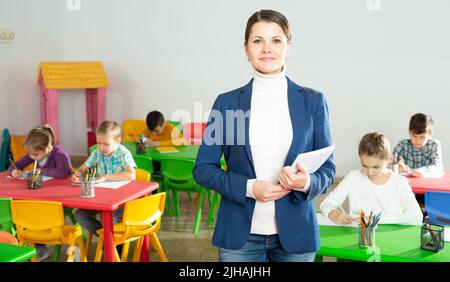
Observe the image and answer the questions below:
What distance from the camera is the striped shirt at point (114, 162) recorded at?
3.93 m

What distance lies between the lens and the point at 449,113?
6.04 metres

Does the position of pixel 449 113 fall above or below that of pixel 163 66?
below

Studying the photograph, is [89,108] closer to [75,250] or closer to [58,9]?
[58,9]

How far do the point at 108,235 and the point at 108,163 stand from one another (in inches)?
30.7

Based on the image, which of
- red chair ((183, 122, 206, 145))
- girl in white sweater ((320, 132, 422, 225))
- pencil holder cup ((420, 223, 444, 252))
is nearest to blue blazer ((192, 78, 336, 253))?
pencil holder cup ((420, 223, 444, 252))

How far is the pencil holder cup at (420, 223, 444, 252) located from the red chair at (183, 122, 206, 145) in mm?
3665

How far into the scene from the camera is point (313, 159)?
1.63m

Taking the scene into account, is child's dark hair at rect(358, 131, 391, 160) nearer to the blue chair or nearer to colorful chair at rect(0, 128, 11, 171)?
the blue chair

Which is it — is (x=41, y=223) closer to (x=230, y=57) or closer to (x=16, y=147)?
(x=16, y=147)

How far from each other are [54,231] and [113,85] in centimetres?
432

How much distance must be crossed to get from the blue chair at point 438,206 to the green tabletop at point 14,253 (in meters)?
2.35
